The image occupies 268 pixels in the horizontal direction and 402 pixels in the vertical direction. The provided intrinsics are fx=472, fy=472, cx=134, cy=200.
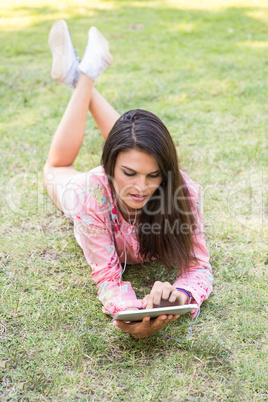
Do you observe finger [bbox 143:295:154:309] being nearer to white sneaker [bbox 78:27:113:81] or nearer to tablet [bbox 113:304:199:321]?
tablet [bbox 113:304:199:321]

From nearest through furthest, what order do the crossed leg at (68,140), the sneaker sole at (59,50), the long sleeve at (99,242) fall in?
the long sleeve at (99,242)
the crossed leg at (68,140)
the sneaker sole at (59,50)

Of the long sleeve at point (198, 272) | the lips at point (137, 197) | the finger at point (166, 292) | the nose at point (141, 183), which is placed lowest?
the long sleeve at point (198, 272)

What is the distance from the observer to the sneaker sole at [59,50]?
3373mm

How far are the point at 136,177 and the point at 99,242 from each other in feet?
1.30

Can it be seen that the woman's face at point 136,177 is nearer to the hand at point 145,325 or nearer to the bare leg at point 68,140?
the hand at point 145,325

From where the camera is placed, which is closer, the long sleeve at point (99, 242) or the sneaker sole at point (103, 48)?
the long sleeve at point (99, 242)

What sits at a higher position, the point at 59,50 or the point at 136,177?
the point at 59,50

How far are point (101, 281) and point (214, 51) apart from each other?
4.82 meters

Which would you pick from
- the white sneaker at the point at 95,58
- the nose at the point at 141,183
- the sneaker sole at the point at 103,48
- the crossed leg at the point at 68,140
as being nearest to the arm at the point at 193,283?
the nose at the point at 141,183

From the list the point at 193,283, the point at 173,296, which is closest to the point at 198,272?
the point at 193,283

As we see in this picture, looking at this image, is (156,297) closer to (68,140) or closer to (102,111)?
(68,140)

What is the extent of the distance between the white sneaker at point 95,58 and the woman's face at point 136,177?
1.34m

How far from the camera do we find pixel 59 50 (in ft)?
11.4

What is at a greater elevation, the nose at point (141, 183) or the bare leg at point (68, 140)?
the nose at point (141, 183)
